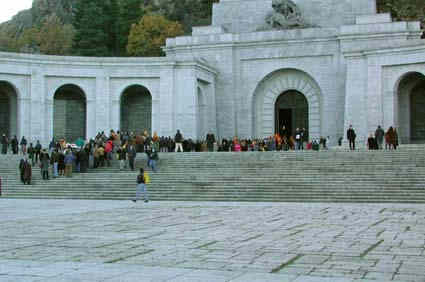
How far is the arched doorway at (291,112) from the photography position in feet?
131

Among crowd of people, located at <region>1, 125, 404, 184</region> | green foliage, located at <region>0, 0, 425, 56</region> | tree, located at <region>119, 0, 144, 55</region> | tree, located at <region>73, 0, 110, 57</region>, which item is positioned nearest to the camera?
crowd of people, located at <region>1, 125, 404, 184</region>

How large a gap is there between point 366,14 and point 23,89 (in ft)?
67.9

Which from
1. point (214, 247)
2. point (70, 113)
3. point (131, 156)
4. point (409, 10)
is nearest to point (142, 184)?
point (131, 156)

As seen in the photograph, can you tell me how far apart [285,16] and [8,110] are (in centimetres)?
1788

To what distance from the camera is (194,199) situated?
73.8 ft

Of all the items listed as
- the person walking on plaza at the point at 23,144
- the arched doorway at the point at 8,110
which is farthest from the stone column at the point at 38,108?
the arched doorway at the point at 8,110

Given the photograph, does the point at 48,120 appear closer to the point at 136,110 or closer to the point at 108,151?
the point at 136,110

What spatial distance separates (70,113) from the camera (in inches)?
1529

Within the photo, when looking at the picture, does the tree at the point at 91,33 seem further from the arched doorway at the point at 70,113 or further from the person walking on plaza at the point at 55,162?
the person walking on plaza at the point at 55,162

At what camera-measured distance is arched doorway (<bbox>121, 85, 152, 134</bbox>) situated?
1555 inches

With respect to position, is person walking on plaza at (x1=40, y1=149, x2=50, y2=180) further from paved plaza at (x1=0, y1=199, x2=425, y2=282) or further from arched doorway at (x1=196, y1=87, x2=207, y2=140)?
arched doorway at (x1=196, y1=87, x2=207, y2=140)

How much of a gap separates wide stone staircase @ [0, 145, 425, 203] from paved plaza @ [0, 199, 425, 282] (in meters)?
6.12

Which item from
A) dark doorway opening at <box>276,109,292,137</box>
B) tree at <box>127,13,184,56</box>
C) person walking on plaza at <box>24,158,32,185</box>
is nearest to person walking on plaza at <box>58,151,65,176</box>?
person walking on plaza at <box>24,158,32,185</box>

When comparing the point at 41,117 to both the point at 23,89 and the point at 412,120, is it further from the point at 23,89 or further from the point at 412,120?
the point at 412,120
